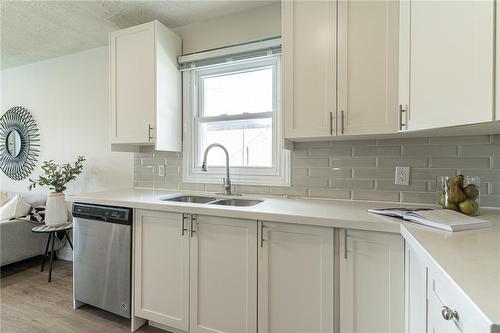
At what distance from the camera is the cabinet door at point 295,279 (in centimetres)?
136

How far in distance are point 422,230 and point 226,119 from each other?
1.74 meters

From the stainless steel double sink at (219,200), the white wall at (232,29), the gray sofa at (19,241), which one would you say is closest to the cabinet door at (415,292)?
the stainless steel double sink at (219,200)

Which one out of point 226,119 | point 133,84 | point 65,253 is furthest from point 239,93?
point 65,253

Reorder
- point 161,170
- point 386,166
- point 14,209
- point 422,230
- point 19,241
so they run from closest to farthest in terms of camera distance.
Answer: point 422,230, point 386,166, point 161,170, point 19,241, point 14,209

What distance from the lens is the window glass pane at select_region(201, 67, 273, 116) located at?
2.26 metres

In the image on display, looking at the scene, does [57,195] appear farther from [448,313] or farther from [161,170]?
[448,313]

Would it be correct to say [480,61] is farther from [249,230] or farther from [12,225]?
[12,225]

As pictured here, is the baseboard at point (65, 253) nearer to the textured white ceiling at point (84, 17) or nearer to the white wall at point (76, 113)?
the white wall at point (76, 113)

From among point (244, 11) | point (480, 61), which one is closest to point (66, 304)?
point (244, 11)

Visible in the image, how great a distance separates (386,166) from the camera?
70.8 inches

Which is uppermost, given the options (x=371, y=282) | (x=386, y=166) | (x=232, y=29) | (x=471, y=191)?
(x=232, y=29)

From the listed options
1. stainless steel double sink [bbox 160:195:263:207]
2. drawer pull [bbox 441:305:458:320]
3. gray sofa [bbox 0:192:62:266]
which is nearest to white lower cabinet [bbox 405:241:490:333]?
drawer pull [bbox 441:305:458:320]

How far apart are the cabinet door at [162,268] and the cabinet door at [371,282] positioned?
99 centimetres

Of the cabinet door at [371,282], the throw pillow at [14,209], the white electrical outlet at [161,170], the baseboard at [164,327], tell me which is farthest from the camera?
the throw pillow at [14,209]
